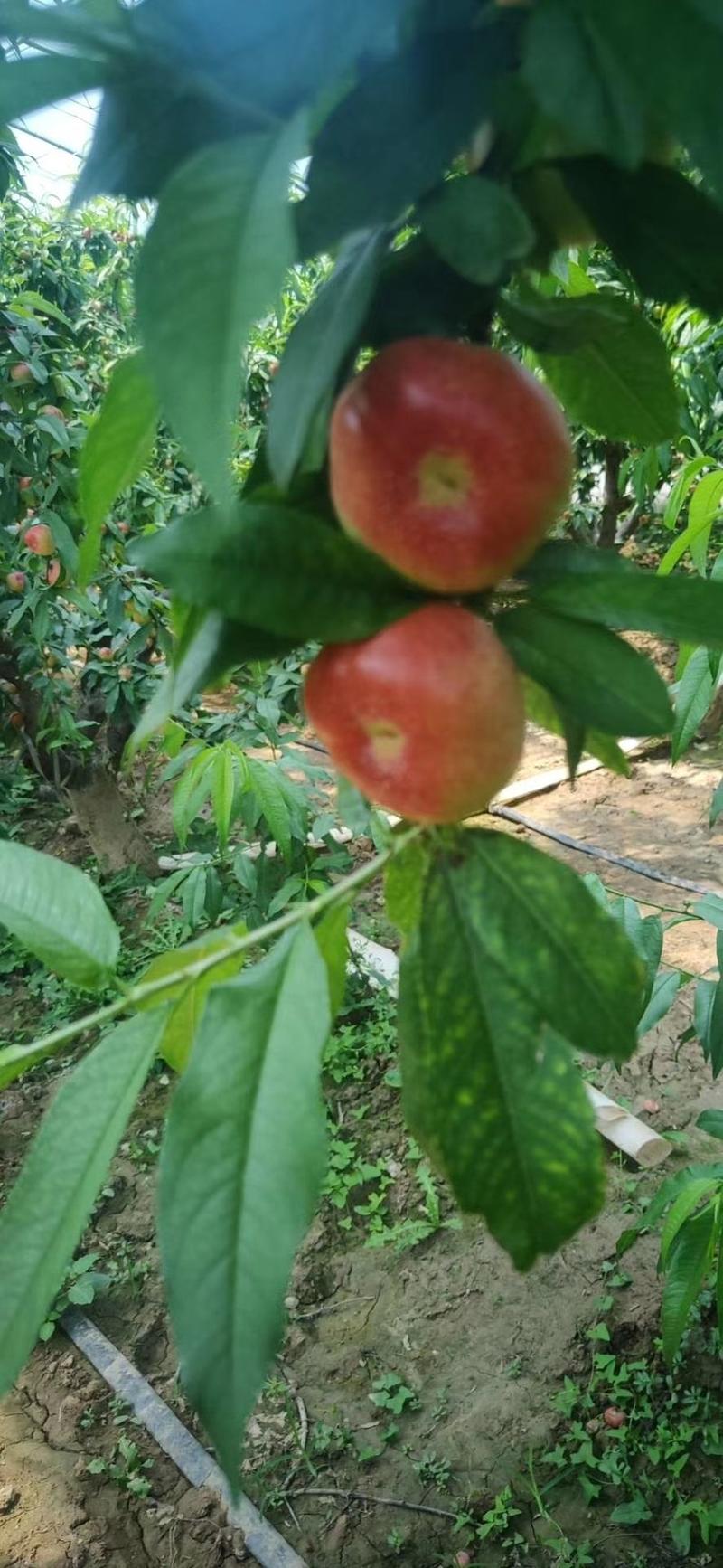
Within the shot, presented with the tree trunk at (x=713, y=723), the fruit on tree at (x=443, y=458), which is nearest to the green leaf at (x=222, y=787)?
the fruit on tree at (x=443, y=458)

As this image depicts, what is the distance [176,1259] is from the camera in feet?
1.07

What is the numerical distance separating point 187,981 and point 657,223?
335 mm

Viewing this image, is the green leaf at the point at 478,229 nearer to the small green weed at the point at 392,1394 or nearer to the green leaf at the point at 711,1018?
the green leaf at the point at 711,1018

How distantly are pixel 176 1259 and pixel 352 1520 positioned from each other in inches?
64.3

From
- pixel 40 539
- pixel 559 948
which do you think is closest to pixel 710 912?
pixel 559 948

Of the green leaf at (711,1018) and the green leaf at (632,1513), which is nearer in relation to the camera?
the green leaf at (711,1018)

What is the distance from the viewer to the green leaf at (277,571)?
1.02ft

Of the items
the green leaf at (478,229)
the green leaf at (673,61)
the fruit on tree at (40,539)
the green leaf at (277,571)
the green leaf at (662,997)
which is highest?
the green leaf at (673,61)

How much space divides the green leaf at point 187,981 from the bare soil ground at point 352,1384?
4.31ft

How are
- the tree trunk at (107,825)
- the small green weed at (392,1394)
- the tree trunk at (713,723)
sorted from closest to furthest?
the small green weed at (392,1394)
the tree trunk at (107,825)
the tree trunk at (713,723)

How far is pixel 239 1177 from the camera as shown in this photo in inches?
13.3

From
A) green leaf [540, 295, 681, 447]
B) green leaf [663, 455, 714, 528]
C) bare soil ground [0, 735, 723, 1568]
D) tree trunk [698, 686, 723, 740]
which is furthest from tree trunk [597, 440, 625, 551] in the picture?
green leaf [540, 295, 681, 447]

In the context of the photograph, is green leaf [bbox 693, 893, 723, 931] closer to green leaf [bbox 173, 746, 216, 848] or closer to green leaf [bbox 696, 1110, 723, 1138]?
green leaf [bbox 696, 1110, 723, 1138]

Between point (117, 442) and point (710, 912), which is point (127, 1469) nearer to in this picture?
point (710, 912)
